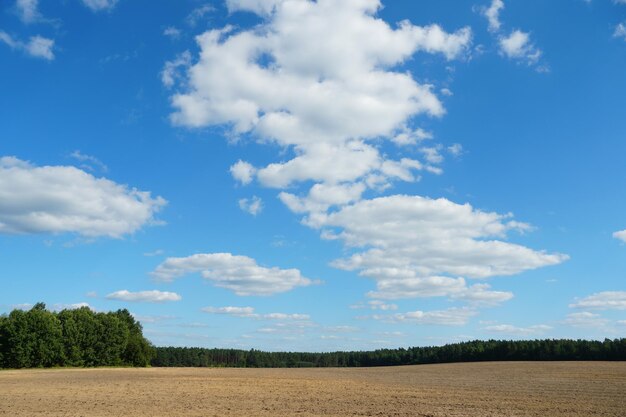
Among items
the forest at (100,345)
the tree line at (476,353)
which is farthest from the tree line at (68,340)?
the tree line at (476,353)

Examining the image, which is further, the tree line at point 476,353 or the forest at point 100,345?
the tree line at point 476,353

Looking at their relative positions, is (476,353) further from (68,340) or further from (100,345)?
(68,340)

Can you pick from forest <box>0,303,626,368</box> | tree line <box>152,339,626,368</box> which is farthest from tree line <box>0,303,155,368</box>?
tree line <box>152,339,626,368</box>

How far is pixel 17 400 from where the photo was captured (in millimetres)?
30938

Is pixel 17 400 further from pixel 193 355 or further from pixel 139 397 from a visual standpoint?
pixel 193 355

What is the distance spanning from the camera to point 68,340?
9019cm

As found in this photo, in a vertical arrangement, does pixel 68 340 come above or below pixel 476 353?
above

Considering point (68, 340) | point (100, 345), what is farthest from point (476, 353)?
point (68, 340)

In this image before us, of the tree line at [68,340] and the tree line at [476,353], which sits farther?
the tree line at [476,353]

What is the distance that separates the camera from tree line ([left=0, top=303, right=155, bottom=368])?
82375 millimetres

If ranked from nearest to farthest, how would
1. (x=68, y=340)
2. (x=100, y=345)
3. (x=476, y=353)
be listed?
(x=68, y=340), (x=100, y=345), (x=476, y=353)

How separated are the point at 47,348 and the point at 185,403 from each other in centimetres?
6604

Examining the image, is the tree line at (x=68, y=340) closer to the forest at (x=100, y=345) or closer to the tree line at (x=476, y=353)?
the forest at (x=100, y=345)

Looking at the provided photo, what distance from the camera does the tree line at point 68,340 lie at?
3243 inches
